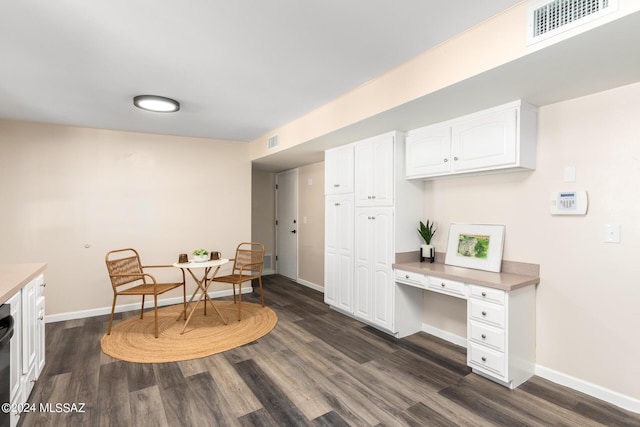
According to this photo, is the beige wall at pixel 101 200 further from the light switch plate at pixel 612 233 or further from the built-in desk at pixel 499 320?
the light switch plate at pixel 612 233

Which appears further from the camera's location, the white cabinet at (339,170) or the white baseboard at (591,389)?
the white cabinet at (339,170)

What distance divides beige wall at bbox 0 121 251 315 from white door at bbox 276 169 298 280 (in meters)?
1.22

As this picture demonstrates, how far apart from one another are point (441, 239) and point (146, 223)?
3.86 meters

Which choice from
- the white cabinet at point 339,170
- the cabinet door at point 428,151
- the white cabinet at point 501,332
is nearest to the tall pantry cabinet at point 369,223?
the white cabinet at point 339,170

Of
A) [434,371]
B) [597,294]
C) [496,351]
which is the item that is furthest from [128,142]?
[597,294]

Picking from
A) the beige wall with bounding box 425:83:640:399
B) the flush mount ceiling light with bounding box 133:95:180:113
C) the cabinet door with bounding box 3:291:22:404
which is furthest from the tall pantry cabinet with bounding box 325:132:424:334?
the cabinet door with bounding box 3:291:22:404

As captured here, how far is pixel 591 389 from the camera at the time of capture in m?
2.24

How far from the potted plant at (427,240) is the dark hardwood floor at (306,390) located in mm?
847

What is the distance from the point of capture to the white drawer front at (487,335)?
234cm

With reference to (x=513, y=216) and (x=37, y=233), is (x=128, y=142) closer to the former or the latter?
(x=37, y=233)

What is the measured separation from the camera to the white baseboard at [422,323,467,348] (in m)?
3.05

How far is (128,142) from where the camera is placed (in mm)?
4273

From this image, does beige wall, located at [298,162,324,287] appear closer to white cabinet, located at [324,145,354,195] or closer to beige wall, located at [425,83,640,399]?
white cabinet, located at [324,145,354,195]

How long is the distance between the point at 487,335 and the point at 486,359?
19cm
